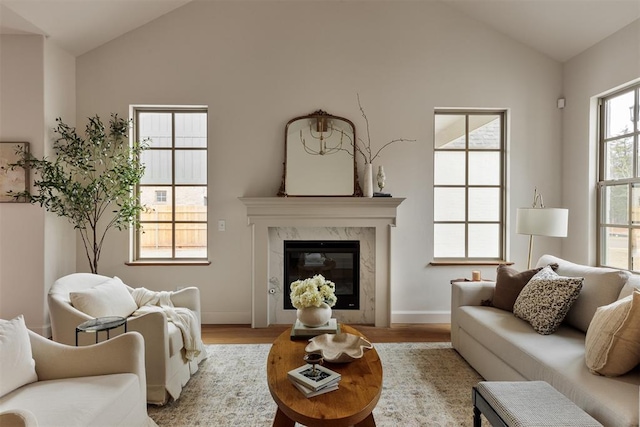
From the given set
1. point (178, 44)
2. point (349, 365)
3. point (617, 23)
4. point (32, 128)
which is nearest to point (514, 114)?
point (617, 23)

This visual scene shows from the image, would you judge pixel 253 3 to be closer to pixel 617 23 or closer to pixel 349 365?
pixel 617 23

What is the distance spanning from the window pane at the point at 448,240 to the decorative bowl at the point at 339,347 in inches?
86.5

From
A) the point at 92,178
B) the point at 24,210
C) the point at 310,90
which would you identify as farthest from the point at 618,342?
the point at 24,210

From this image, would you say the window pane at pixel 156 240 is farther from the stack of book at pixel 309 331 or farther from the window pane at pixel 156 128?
the stack of book at pixel 309 331

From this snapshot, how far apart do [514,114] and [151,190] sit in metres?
4.12

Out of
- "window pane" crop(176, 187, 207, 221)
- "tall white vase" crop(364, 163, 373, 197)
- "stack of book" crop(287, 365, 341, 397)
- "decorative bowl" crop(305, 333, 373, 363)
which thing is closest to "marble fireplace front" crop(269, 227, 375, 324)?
"tall white vase" crop(364, 163, 373, 197)

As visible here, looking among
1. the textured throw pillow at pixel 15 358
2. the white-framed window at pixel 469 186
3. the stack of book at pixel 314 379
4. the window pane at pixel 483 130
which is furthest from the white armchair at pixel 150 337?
the window pane at pixel 483 130

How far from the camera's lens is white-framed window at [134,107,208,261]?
12.5 ft

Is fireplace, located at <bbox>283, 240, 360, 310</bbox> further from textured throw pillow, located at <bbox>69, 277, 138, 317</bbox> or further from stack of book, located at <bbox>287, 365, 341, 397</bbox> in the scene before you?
stack of book, located at <bbox>287, 365, 341, 397</bbox>

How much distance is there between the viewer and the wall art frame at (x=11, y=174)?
3213 millimetres

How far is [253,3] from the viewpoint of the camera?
366cm

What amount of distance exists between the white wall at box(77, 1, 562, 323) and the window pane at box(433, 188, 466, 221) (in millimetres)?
189

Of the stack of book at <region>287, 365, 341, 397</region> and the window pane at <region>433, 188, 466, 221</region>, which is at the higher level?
the window pane at <region>433, 188, 466, 221</region>

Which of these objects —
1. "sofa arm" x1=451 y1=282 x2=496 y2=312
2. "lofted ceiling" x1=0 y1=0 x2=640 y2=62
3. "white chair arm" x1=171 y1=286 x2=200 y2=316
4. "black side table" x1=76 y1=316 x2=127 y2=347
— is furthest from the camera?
"lofted ceiling" x1=0 y1=0 x2=640 y2=62
